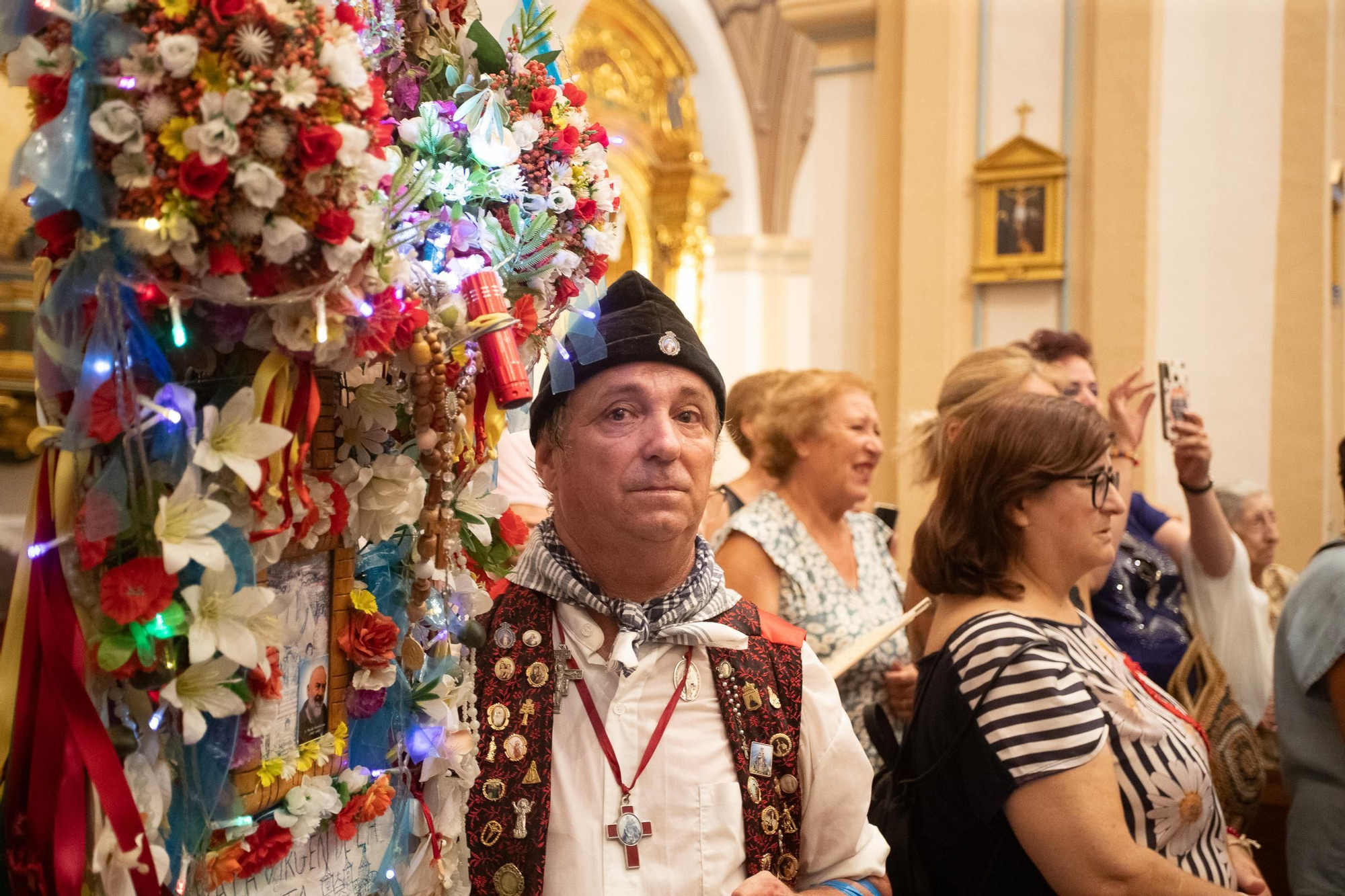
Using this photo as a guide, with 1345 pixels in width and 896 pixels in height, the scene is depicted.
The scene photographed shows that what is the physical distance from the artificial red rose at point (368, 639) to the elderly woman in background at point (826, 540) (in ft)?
6.53

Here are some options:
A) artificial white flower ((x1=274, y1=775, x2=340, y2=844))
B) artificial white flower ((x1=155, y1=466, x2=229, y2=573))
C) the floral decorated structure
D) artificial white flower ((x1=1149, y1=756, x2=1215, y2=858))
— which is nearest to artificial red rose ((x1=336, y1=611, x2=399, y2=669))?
the floral decorated structure

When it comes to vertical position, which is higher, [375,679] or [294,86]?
[294,86]

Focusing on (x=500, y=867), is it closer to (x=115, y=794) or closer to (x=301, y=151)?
(x=115, y=794)

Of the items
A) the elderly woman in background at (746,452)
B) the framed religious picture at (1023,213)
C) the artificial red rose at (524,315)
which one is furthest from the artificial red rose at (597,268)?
the framed religious picture at (1023,213)

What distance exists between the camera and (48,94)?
1.09 m

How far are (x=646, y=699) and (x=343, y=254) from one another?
37.0 inches

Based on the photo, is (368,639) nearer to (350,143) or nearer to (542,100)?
(350,143)

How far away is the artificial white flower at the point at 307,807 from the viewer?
1.28 metres

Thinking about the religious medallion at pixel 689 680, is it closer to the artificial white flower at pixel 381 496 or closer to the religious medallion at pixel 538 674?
the religious medallion at pixel 538 674

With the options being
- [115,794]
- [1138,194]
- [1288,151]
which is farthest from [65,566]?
[1288,151]

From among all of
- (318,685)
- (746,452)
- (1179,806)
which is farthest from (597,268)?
(746,452)

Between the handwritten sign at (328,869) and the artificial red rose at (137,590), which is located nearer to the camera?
the artificial red rose at (137,590)

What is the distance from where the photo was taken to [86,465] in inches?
44.9

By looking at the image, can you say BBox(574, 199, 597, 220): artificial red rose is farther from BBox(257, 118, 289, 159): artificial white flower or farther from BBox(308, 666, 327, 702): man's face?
BBox(308, 666, 327, 702): man's face
